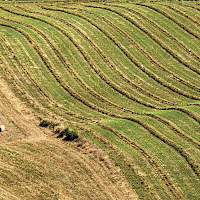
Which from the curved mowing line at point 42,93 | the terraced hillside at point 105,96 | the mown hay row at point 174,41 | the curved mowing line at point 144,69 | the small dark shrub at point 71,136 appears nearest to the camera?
the terraced hillside at point 105,96

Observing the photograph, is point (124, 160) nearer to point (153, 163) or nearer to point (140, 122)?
point (153, 163)

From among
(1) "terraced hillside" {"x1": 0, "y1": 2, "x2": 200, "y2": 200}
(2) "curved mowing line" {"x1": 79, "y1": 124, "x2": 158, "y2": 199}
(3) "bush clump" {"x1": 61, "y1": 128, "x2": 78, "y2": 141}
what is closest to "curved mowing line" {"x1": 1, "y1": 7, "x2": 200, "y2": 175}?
(1) "terraced hillside" {"x1": 0, "y1": 2, "x2": 200, "y2": 200}

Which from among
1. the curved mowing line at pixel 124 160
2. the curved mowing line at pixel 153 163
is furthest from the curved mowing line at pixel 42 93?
the curved mowing line at pixel 124 160

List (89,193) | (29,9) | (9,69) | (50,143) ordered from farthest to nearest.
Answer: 1. (29,9)
2. (9,69)
3. (50,143)
4. (89,193)

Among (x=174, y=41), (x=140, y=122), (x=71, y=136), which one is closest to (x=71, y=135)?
(x=71, y=136)

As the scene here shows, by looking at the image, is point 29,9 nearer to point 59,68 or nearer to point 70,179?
point 59,68

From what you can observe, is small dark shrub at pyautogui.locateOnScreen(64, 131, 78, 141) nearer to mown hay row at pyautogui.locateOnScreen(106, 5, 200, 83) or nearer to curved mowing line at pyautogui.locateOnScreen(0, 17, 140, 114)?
curved mowing line at pyautogui.locateOnScreen(0, 17, 140, 114)

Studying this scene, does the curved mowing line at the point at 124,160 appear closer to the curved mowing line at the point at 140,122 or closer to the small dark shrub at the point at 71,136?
the small dark shrub at the point at 71,136

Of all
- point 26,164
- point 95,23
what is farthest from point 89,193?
point 95,23
